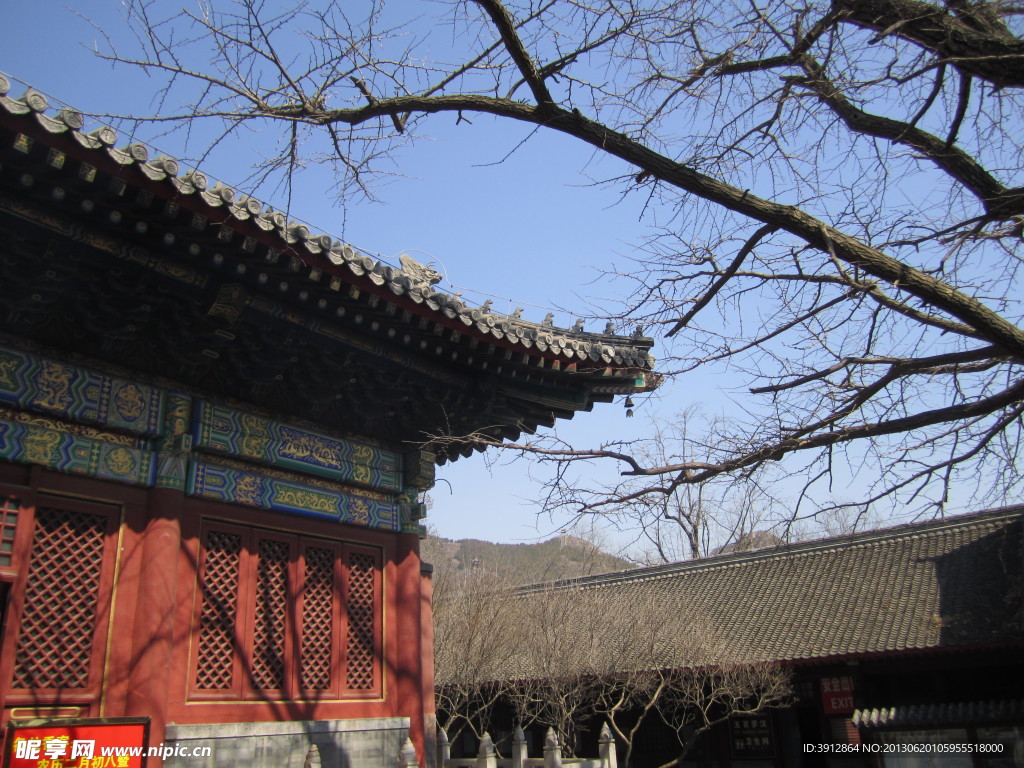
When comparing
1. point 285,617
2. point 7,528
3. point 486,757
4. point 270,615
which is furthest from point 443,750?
point 7,528

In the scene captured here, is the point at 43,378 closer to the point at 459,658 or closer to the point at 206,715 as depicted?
the point at 206,715

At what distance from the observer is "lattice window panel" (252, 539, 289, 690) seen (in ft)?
18.6

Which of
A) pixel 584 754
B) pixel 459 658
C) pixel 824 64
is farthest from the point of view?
pixel 584 754

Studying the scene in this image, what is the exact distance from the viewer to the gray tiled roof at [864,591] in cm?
1470

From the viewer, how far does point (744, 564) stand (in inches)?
850

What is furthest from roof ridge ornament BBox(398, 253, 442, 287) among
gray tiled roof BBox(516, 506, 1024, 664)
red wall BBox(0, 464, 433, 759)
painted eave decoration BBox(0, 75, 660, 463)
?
gray tiled roof BBox(516, 506, 1024, 664)

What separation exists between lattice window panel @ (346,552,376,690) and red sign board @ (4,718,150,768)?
1924 mm

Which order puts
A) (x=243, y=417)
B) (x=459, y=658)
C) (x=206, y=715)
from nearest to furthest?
(x=206, y=715), (x=243, y=417), (x=459, y=658)

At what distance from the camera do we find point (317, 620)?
241 inches

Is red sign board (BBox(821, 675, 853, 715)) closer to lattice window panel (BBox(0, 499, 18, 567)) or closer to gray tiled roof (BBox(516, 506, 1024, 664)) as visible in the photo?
gray tiled roof (BBox(516, 506, 1024, 664))

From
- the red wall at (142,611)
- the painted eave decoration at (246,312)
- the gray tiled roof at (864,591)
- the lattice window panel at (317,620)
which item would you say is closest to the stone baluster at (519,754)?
the red wall at (142,611)

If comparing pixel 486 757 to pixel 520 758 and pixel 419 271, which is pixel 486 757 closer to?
pixel 520 758

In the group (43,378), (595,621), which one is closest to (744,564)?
(595,621)

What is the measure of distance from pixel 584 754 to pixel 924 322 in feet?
53.3
